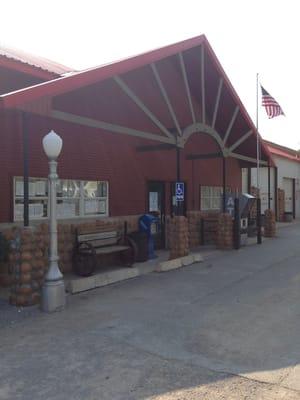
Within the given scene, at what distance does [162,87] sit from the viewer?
389 inches

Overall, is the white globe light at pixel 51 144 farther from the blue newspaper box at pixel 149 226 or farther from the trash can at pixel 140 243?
the blue newspaper box at pixel 149 226

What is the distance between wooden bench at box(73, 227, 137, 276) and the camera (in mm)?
8969

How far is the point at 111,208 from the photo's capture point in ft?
35.9

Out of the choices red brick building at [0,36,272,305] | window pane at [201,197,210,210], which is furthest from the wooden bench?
window pane at [201,197,210,210]

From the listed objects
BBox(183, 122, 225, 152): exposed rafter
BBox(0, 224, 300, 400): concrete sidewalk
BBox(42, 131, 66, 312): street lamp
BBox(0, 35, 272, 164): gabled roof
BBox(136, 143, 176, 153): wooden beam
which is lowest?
BBox(0, 224, 300, 400): concrete sidewalk

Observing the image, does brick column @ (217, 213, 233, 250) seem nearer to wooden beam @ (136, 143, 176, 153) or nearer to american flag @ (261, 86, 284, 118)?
wooden beam @ (136, 143, 176, 153)

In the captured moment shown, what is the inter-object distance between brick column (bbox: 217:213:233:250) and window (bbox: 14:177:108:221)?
4613 mm

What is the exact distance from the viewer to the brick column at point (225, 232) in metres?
13.7

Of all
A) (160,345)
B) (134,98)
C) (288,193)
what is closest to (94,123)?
(134,98)

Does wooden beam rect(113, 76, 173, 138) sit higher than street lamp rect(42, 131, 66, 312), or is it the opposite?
wooden beam rect(113, 76, 173, 138)

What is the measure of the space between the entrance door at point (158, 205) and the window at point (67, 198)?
2.22 meters

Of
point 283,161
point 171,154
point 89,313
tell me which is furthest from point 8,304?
point 283,161

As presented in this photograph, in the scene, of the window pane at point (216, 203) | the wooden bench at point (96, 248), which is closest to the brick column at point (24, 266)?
the wooden bench at point (96, 248)

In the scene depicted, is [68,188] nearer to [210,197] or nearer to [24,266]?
[24,266]
